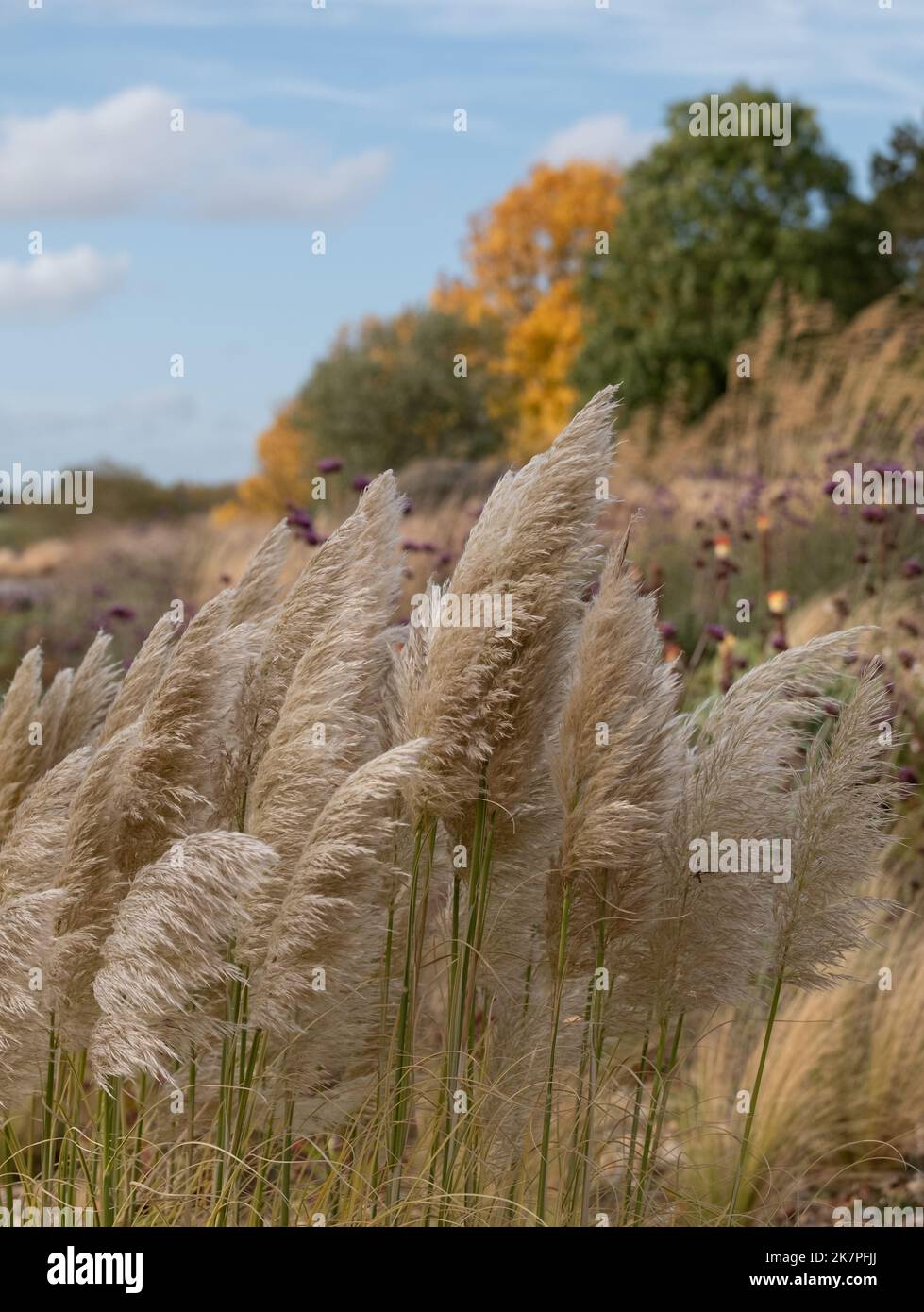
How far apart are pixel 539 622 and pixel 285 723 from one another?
0.50m

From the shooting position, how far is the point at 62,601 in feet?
52.3

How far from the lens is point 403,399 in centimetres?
2906

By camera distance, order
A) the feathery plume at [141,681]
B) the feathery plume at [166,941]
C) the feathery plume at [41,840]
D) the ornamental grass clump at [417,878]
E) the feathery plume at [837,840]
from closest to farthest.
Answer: the feathery plume at [166,941]
the ornamental grass clump at [417,878]
the feathery plume at [41,840]
the feathery plume at [837,840]
the feathery plume at [141,681]

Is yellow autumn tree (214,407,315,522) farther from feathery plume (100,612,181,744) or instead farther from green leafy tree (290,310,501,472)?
feathery plume (100,612,181,744)

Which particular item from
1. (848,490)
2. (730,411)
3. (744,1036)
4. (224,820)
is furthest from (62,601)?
(224,820)

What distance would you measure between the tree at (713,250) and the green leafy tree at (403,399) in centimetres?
275

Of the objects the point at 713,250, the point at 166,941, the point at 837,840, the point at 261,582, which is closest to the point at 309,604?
the point at 261,582

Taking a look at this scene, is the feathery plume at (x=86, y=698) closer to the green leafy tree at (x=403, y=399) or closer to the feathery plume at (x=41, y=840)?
the feathery plume at (x=41, y=840)

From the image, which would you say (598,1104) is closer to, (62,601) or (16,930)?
(16,930)

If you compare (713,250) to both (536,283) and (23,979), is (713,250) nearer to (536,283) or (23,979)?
(536,283)

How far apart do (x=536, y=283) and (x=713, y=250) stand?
7.97 m

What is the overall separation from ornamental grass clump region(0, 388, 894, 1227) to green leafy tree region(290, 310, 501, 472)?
25769 millimetres

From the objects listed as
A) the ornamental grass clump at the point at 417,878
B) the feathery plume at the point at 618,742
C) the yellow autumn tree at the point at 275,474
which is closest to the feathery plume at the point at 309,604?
the ornamental grass clump at the point at 417,878

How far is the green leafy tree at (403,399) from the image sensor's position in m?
29.2
